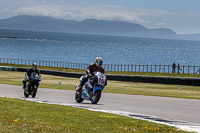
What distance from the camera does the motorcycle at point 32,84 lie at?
842 inches

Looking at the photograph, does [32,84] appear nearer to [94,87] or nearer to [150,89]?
[94,87]

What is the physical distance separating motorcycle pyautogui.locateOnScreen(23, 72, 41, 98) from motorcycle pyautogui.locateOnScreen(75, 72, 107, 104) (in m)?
3.55

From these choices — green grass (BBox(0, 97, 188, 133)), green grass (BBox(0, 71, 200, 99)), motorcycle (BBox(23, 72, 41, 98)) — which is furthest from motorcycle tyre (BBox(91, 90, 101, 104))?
green grass (BBox(0, 71, 200, 99))

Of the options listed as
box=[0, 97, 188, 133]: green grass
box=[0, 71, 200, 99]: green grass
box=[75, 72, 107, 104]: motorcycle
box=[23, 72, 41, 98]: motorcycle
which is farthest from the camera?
box=[0, 71, 200, 99]: green grass

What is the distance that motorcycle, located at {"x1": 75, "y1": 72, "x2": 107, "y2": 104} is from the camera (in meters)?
16.7

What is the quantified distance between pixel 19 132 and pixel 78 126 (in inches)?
69.7

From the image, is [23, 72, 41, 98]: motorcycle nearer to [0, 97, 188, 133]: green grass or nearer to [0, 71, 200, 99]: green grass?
[0, 71, 200, 99]: green grass

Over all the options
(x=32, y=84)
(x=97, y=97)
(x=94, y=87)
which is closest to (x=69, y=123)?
(x=94, y=87)

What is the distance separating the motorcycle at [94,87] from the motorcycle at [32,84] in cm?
355

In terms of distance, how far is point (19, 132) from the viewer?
8789mm

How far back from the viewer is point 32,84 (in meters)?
21.7

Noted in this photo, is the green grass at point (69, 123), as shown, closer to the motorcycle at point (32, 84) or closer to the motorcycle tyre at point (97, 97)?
the motorcycle tyre at point (97, 97)

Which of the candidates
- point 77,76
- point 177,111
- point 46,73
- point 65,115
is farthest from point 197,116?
point 46,73

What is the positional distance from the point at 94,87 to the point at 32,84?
5.44 metres
